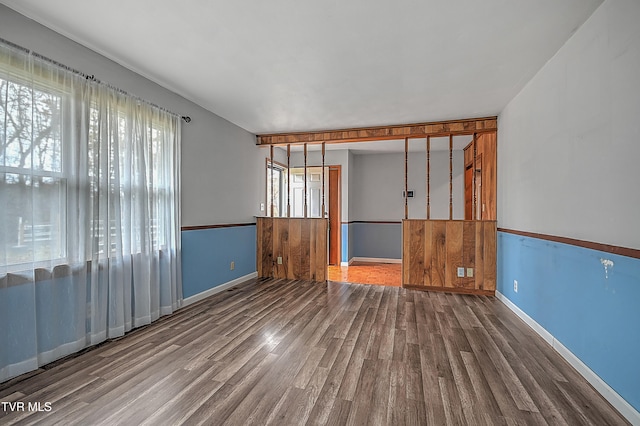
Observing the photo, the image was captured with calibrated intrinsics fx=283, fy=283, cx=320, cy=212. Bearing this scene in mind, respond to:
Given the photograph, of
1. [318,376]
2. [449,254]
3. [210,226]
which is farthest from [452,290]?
[210,226]

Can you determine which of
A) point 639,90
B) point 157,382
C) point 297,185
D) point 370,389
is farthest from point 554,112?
point 297,185

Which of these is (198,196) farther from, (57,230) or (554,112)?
(554,112)

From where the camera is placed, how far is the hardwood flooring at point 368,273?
16.0ft

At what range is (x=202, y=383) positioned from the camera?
6.20ft

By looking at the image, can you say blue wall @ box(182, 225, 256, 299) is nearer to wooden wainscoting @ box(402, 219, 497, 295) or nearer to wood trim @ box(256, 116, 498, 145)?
wood trim @ box(256, 116, 498, 145)

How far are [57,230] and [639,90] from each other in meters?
3.88

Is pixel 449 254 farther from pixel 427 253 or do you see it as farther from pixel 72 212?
pixel 72 212

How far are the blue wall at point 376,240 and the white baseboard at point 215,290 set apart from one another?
2.73 meters

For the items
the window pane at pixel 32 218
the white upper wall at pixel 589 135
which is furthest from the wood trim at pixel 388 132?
the window pane at pixel 32 218

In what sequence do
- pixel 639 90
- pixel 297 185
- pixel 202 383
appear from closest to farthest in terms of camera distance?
1. pixel 639 90
2. pixel 202 383
3. pixel 297 185

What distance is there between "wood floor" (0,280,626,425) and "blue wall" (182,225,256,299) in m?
0.66

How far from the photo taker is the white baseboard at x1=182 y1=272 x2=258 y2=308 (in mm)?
3516

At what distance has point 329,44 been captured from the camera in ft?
7.54

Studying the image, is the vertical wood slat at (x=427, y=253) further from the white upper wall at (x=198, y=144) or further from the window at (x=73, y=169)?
the window at (x=73, y=169)
